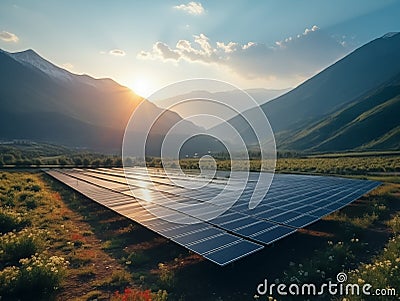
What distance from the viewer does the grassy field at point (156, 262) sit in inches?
351

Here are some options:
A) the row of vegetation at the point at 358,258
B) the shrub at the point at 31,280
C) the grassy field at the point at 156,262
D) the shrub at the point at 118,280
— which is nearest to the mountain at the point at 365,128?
the row of vegetation at the point at 358,258

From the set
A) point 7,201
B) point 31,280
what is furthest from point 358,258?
point 7,201

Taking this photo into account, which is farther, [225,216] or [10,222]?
[10,222]

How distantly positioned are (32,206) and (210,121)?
792 inches

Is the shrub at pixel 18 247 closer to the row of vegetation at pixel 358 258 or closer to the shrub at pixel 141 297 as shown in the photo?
the shrub at pixel 141 297

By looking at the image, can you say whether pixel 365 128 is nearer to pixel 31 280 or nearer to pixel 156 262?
pixel 156 262

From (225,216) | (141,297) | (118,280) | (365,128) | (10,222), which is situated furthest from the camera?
(365,128)

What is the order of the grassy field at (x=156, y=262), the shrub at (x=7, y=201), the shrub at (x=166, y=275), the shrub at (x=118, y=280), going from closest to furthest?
the grassy field at (x=156, y=262) → the shrub at (x=166, y=275) → the shrub at (x=118, y=280) → the shrub at (x=7, y=201)

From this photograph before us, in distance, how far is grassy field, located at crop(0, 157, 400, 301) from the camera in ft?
29.3

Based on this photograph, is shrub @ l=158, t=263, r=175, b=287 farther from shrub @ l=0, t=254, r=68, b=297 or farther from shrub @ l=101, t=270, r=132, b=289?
shrub @ l=0, t=254, r=68, b=297

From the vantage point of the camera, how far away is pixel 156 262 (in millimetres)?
11891

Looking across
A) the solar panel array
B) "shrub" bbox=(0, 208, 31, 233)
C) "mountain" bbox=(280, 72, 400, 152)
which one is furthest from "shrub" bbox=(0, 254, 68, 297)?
"mountain" bbox=(280, 72, 400, 152)

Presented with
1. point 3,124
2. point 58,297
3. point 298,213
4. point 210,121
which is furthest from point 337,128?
point 3,124

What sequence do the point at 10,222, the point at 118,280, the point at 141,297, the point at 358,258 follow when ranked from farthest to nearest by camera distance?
the point at 10,222 < the point at 358,258 < the point at 118,280 < the point at 141,297
